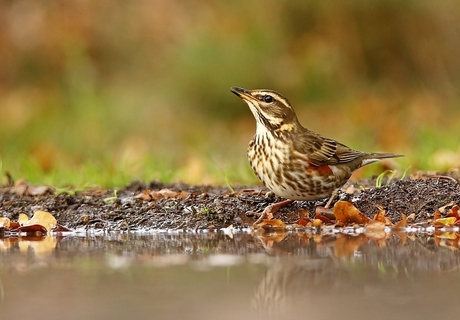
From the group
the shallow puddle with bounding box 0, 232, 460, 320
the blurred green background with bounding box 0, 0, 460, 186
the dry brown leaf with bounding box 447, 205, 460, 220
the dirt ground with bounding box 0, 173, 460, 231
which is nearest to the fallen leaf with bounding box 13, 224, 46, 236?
the dirt ground with bounding box 0, 173, 460, 231

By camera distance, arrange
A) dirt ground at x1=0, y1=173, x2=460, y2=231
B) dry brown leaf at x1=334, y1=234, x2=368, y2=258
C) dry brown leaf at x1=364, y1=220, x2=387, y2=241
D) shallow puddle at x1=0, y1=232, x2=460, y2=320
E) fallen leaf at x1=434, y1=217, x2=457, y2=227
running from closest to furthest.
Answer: shallow puddle at x1=0, y1=232, x2=460, y2=320
dry brown leaf at x1=334, y1=234, x2=368, y2=258
dry brown leaf at x1=364, y1=220, x2=387, y2=241
fallen leaf at x1=434, y1=217, x2=457, y2=227
dirt ground at x1=0, y1=173, x2=460, y2=231

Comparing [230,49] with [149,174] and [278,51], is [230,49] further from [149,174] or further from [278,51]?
[149,174]

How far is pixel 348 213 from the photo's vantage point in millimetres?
6668

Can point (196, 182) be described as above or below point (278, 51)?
below

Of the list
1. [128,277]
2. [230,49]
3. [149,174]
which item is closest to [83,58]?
[230,49]

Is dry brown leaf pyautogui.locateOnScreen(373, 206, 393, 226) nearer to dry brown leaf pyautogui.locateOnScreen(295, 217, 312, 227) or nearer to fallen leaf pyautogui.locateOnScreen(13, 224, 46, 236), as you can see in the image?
dry brown leaf pyautogui.locateOnScreen(295, 217, 312, 227)

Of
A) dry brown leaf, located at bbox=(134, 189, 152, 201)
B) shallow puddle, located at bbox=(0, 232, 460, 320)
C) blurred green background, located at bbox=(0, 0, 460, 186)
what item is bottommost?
shallow puddle, located at bbox=(0, 232, 460, 320)

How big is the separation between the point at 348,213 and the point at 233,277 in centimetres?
194

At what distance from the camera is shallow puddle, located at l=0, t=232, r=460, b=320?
4.22 meters

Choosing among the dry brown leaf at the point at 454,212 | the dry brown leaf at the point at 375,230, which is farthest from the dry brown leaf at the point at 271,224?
the dry brown leaf at the point at 454,212

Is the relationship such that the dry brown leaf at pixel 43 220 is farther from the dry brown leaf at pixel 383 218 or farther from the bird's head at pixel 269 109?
the dry brown leaf at pixel 383 218

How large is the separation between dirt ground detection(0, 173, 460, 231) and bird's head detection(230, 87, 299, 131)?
0.63 metres

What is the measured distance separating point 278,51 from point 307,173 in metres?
9.22

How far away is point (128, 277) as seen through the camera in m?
5.04
